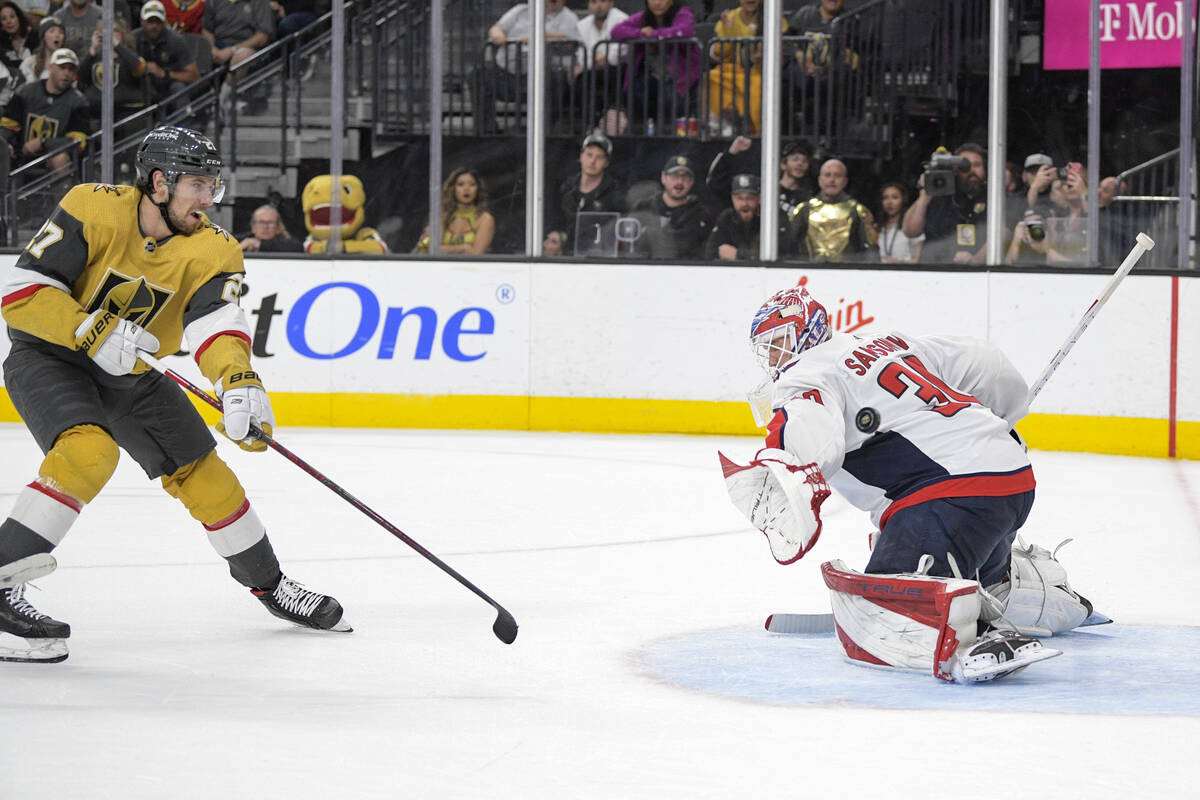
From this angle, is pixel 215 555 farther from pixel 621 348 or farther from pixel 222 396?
pixel 621 348

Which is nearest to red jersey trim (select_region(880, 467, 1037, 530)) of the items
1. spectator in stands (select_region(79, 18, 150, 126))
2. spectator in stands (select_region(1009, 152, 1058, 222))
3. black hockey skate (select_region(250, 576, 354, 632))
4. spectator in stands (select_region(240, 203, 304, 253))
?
Result: black hockey skate (select_region(250, 576, 354, 632))

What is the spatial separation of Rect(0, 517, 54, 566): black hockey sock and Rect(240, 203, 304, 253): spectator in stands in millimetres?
5327

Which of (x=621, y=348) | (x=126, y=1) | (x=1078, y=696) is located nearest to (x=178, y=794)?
(x=1078, y=696)

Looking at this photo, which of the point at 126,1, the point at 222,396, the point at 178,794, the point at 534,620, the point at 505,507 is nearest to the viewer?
the point at 178,794

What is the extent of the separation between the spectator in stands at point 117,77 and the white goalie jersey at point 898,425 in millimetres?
6434

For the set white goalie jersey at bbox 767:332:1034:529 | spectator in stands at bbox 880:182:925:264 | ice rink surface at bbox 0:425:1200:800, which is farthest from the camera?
spectator in stands at bbox 880:182:925:264

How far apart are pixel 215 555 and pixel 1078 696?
253 centimetres

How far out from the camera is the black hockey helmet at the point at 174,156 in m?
3.51

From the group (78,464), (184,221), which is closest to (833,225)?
(184,221)

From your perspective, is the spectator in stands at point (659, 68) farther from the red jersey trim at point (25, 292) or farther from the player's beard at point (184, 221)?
the red jersey trim at point (25, 292)

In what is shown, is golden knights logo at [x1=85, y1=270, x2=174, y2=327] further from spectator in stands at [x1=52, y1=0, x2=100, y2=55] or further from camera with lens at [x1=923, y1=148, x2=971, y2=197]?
spectator in stands at [x1=52, y1=0, x2=100, y2=55]

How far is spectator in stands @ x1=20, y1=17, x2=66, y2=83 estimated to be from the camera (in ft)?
29.9

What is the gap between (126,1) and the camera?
912cm

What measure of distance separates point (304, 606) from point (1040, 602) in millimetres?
1606
